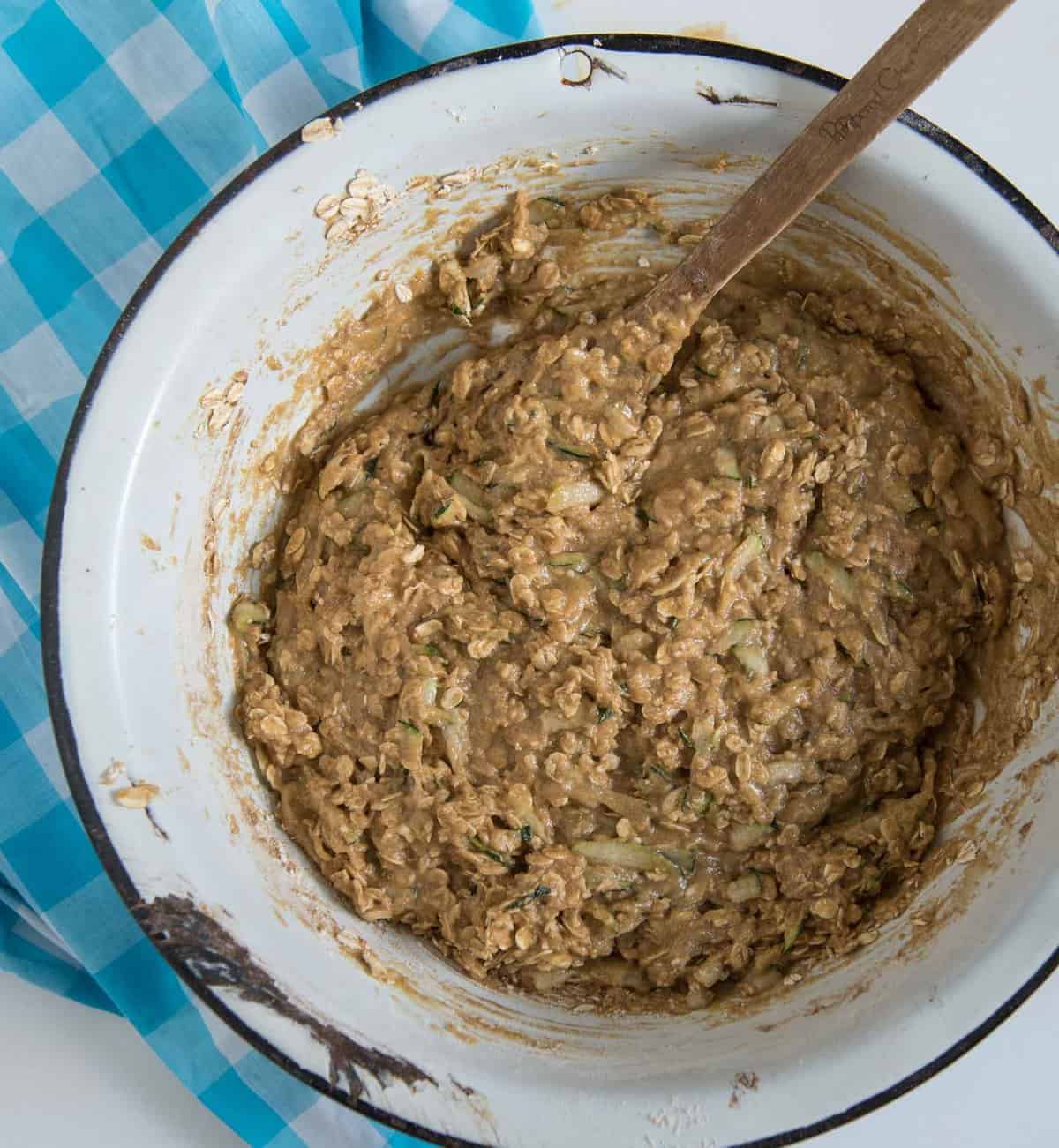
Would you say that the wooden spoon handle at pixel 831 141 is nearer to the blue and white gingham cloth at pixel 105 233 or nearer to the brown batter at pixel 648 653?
the brown batter at pixel 648 653

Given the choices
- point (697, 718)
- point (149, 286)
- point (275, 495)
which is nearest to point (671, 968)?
point (697, 718)

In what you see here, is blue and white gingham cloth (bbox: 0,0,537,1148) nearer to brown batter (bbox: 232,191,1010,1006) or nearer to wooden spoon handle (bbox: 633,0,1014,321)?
brown batter (bbox: 232,191,1010,1006)

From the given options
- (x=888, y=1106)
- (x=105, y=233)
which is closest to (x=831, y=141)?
(x=105, y=233)

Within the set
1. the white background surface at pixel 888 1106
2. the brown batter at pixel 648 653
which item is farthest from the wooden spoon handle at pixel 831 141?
the white background surface at pixel 888 1106

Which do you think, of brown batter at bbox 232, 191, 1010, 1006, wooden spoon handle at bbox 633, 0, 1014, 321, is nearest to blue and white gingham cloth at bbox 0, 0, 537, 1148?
brown batter at bbox 232, 191, 1010, 1006

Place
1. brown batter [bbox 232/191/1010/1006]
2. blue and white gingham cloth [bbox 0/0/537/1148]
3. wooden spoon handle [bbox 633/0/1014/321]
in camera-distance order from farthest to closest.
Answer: blue and white gingham cloth [bbox 0/0/537/1148] → brown batter [bbox 232/191/1010/1006] → wooden spoon handle [bbox 633/0/1014/321]

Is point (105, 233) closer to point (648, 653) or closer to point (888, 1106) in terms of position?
point (648, 653)
